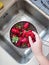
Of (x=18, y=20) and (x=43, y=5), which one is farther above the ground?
(x=43, y=5)

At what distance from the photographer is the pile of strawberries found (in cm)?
117

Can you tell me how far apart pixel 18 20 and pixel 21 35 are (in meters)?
0.09

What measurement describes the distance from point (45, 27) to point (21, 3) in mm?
170

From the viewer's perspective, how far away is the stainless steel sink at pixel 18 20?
3.81 feet

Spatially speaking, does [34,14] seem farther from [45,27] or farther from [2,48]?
[2,48]

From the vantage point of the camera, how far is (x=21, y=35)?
1.19 m

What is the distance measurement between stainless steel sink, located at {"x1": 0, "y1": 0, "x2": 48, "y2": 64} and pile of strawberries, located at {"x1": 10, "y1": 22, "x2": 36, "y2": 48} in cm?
2

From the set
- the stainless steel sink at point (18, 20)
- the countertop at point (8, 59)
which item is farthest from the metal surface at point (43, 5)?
the countertop at point (8, 59)

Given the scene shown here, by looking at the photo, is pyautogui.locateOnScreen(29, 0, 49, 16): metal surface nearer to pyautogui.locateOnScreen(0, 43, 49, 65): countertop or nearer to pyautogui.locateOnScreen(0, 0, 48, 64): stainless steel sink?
pyautogui.locateOnScreen(0, 0, 48, 64): stainless steel sink

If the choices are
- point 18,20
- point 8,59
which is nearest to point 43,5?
point 18,20

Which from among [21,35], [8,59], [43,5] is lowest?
[8,59]

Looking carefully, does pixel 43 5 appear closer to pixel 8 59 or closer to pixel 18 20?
pixel 18 20

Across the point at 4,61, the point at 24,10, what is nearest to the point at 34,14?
the point at 24,10

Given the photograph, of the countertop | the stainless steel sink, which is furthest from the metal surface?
the countertop
